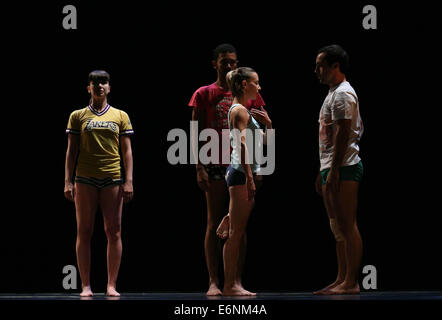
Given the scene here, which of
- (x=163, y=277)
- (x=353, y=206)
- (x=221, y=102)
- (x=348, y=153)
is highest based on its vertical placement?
(x=221, y=102)

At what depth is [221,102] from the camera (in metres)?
4.70

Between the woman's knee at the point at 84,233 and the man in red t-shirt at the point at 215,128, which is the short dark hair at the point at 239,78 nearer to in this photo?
the man in red t-shirt at the point at 215,128

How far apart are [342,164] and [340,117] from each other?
26 cm

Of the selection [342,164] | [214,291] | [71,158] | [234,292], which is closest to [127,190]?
[71,158]

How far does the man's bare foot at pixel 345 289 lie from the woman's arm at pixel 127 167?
1307 millimetres

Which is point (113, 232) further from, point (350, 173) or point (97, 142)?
point (350, 173)

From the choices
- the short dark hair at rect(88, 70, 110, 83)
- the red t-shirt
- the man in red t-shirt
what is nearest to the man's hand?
the man in red t-shirt

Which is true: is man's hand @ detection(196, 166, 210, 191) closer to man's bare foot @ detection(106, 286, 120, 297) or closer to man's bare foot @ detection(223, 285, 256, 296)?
man's bare foot @ detection(223, 285, 256, 296)
